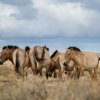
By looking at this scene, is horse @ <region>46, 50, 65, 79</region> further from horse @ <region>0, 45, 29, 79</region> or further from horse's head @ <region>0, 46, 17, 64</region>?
horse's head @ <region>0, 46, 17, 64</region>

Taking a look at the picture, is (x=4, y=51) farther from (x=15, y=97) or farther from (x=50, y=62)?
(x=15, y=97)

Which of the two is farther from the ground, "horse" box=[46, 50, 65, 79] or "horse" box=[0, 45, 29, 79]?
"horse" box=[0, 45, 29, 79]

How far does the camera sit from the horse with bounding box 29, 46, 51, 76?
83.5 feet

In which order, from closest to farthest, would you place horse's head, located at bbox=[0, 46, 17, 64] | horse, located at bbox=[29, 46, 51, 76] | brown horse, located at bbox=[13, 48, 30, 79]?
brown horse, located at bbox=[13, 48, 30, 79] < horse's head, located at bbox=[0, 46, 17, 64] < horse, located at bbox=[29, 46, 51, 76]

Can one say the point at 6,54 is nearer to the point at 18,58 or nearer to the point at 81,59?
the point at 18,58

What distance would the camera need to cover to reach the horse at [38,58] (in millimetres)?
25438

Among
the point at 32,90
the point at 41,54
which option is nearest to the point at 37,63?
the point at 41,54

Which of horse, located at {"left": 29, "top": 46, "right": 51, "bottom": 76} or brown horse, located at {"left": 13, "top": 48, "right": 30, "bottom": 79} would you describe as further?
horse, located at {"left": 29, "top": 46, "right": 51, "bottom": 76}

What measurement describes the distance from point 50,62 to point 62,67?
1153 mm

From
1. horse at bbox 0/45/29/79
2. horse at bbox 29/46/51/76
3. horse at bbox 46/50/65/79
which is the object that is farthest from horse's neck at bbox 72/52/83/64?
horse at bbox 0/45/29/79

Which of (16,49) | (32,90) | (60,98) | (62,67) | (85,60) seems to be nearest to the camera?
(60,98)

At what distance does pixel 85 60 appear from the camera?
2623cm

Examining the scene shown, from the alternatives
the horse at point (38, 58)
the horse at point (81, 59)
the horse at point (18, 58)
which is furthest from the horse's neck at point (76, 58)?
the horse at point (18, 58)

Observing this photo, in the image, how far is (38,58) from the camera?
25.8 metres
